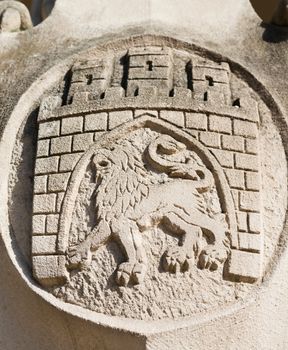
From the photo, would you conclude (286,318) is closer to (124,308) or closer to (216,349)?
(216,349)

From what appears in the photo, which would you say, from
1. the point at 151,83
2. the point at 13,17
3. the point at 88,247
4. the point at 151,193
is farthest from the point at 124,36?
the point at 88,247

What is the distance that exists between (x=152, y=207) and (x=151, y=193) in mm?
40

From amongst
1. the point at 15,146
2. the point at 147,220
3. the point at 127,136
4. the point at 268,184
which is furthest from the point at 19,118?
the point at 268,184

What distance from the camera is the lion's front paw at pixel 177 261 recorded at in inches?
88.5

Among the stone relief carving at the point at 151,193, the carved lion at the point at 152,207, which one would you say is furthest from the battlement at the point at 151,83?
the carved lion at the point at 152,207

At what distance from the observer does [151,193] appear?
92.6 inches

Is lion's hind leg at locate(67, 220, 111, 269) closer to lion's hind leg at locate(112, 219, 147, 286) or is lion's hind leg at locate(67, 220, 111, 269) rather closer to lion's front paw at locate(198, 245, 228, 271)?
lion's hind leg at locate(112, 219, 147, 286)

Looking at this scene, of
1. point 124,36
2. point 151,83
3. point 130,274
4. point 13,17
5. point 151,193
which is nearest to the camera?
point 130,274

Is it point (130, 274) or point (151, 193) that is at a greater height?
point (151, 193)

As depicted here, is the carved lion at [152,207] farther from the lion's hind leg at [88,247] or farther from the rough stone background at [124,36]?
the rough stone background at [124,36]

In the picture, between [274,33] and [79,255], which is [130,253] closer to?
[79,255]

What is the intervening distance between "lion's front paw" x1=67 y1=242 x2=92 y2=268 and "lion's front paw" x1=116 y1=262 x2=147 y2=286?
0.29ft

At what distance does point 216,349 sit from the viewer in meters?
2.24

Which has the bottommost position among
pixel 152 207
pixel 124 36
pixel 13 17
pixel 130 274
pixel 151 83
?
pixel 130 274
